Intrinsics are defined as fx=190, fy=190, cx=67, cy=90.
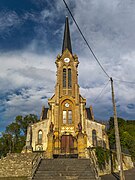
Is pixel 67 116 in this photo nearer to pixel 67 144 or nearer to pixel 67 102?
pixel 67 102

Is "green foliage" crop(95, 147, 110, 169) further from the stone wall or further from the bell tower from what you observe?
the stone wall

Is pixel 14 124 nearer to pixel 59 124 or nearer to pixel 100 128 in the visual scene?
pixel 59 124

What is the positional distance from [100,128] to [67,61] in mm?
14222

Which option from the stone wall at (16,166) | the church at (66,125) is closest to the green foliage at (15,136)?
the church at (66,125)

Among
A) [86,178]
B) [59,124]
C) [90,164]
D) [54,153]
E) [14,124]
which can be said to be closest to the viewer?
[86,178]

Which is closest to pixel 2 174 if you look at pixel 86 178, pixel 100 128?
pixel 86 178

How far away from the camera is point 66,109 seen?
3372 centimetres

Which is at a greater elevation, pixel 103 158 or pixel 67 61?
pixel 67 61

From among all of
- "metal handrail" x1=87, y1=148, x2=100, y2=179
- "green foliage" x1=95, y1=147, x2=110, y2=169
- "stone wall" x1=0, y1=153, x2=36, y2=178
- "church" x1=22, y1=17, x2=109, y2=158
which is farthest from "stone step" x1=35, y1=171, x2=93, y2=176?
"church" x1=22, y1=17, x2=109, y2=158

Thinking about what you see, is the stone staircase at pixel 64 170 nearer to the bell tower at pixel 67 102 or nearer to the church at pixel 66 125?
the church at pixel 66 125

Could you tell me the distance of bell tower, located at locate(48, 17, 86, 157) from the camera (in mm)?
31655

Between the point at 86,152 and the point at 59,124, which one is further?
the point at 59,124

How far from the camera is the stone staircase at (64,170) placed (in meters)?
17.6

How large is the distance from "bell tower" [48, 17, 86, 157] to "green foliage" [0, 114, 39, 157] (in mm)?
16086
